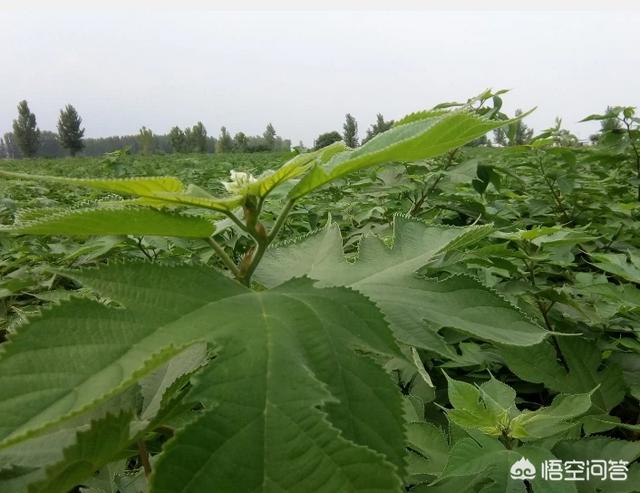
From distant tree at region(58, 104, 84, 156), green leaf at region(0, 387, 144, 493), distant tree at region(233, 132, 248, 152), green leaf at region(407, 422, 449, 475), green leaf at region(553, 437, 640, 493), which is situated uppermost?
distant tree at region(58, 104, 84, 156)

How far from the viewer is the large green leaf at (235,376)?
0.51 meters

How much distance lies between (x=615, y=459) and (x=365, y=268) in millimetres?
602

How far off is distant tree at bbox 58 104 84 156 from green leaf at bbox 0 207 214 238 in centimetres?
4940

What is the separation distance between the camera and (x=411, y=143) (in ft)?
2.30

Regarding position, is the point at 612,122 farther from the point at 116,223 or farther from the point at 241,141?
the point at 241,141

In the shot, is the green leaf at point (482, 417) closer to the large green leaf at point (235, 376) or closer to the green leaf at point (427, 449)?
the green leaf at point (427, 449)

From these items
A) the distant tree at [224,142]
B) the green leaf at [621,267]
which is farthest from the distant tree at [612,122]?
the distant tree at [224,142]

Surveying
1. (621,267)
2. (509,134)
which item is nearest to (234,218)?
(621,267)

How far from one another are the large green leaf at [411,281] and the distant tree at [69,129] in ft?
162

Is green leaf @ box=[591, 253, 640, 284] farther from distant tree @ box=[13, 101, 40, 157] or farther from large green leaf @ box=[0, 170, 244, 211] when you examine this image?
distant tree @ box=[13, 101, 40, 157]

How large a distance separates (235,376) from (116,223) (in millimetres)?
291

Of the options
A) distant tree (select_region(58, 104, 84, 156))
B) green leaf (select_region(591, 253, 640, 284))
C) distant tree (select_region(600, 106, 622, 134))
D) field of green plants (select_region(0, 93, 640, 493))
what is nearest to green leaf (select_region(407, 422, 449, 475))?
field of green plants (select_region(0, 93, 640, 493))

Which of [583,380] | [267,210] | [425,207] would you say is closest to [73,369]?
[583,380]

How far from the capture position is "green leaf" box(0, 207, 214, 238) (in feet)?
2.28
